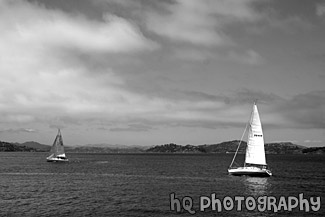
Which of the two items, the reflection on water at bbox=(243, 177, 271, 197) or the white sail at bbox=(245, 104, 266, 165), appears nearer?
the reflection on water at bbox=(243, 177, 271, 197)

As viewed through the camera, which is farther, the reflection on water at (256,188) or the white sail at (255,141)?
the white sail at (255,141)

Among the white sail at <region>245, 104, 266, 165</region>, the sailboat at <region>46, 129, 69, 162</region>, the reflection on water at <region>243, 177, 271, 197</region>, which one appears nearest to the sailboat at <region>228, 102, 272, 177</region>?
the white sail at <region>245, 104, 266, 165</region>

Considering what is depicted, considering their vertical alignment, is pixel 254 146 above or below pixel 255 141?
below

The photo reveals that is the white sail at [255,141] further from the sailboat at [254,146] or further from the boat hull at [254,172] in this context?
the boat hull at [254,172]

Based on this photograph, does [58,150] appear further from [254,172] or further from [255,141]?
[254,172]

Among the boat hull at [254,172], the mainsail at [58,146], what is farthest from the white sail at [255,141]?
the mainsail at [58,146]

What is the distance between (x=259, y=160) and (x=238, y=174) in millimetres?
Answer: 7416

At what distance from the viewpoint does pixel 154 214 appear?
171 ft

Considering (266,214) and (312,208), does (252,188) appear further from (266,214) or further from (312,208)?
(266,214)

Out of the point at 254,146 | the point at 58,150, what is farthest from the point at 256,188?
the point at 58,150

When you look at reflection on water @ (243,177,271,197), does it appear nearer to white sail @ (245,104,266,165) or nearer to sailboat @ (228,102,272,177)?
sailboat @ (228,102,272,177)

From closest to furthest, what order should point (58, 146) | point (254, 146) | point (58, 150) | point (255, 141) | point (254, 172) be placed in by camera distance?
point (254, 172), point (255, 141), point (254, 146), point (58, 146), point (58, 150)

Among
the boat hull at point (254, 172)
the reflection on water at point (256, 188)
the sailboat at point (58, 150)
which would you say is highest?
the sailboat at point (58, 150)

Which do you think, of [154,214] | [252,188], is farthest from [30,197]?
[252,188]
